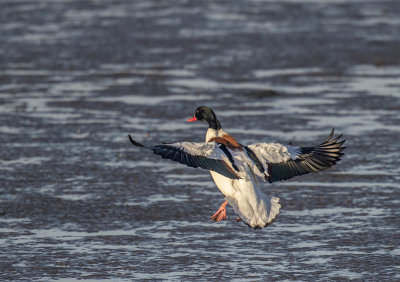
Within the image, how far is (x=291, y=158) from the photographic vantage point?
8586 millimetres

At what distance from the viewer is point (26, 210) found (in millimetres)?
9531

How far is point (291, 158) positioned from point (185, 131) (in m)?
4.29

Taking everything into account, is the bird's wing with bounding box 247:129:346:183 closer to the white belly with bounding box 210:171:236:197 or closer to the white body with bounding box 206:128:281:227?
the white body with bounding box 206:128:281:227

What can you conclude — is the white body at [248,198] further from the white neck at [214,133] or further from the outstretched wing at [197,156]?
the white neck at [214,133]

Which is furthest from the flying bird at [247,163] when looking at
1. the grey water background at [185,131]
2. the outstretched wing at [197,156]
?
the grey water background at [185,131]

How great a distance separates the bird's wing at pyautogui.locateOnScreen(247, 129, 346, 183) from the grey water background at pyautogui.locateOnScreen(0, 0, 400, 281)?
515 millimetres

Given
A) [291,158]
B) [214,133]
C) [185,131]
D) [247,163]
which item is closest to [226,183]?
[247,163]

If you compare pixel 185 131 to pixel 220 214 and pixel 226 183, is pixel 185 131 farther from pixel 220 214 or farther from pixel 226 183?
pixel 226 183

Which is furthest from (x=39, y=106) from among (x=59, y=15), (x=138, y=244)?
(x=59, y=15)

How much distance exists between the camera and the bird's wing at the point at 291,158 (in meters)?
8.52

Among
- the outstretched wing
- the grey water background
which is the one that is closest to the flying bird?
the outstretched wing

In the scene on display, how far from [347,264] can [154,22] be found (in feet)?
47.4

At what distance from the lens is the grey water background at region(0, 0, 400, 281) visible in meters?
8.15

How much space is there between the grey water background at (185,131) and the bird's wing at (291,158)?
1.69ft
